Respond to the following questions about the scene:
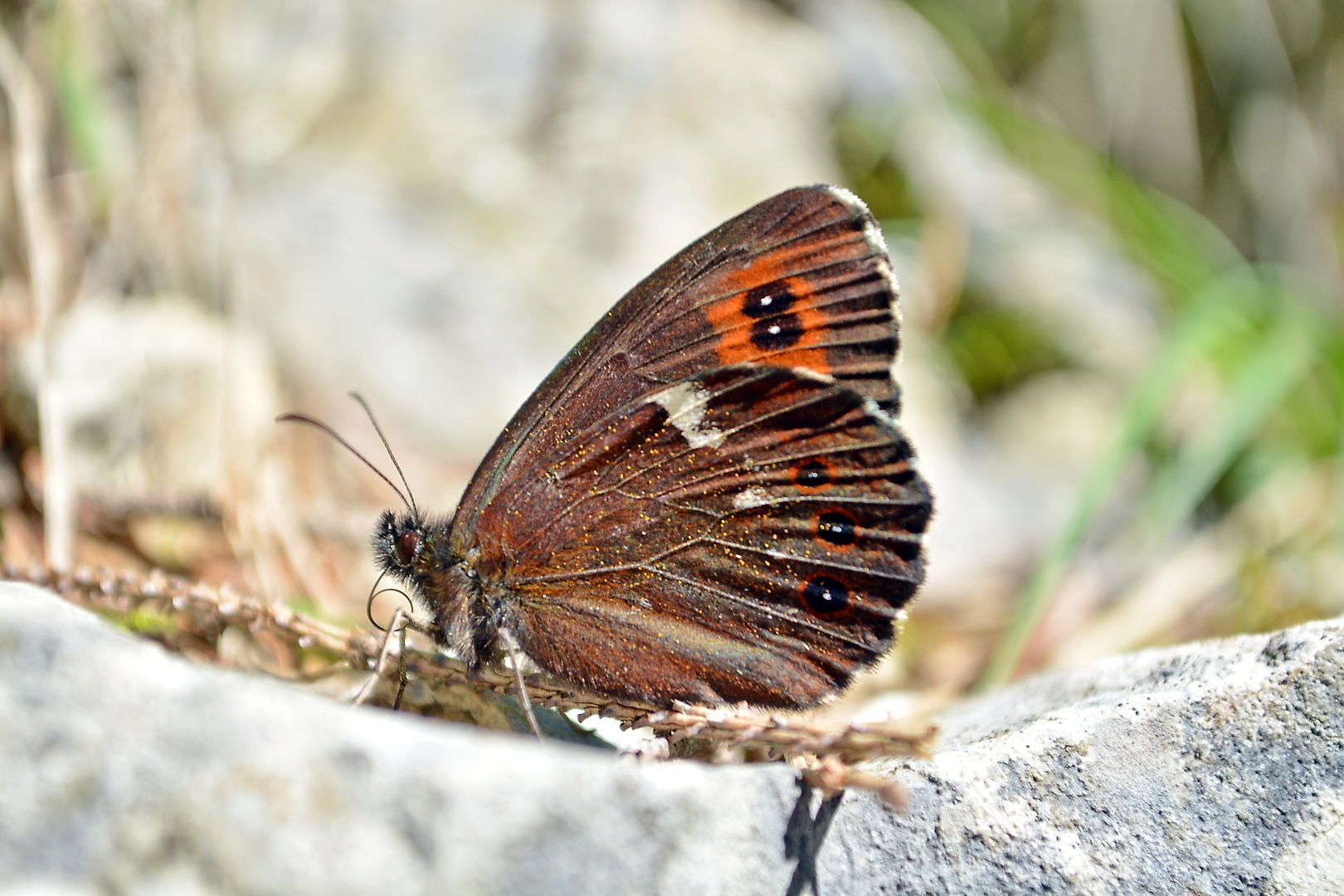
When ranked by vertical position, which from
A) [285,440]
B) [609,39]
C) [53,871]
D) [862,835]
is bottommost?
[285,440]

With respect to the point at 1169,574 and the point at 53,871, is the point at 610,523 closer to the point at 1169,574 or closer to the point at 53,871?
the point at 53,871

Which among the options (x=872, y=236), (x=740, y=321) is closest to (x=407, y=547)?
(x=740, y=321)

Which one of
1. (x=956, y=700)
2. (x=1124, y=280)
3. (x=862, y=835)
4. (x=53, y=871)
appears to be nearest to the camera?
(x=53, y=871)

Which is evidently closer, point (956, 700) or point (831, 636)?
point (831, 636)

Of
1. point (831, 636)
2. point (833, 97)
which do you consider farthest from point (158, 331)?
point (833, 97)

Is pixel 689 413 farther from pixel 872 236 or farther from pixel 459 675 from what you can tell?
pixel 459 675

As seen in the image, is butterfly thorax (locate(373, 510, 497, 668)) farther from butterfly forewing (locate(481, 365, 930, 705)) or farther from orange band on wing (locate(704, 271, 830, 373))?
orange band on wing (locate(704, 271, 830, 373))
